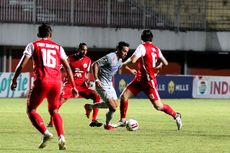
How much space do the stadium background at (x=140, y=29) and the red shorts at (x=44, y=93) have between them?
26451mm

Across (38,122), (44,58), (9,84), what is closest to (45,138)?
(38,122)

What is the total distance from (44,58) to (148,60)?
6.24m

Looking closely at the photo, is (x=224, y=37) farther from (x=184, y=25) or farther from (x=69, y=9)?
(x=69, y=9)

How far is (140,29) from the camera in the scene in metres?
45.1

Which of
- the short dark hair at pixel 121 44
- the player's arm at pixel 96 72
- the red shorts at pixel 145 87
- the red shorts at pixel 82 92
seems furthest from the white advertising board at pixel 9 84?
the short dark hair at pixel 121 44

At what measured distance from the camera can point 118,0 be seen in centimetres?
4534

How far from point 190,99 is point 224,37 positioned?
6.77 meters

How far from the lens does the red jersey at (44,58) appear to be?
1398cm

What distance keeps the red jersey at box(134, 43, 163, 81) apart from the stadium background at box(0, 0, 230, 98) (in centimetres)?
2046

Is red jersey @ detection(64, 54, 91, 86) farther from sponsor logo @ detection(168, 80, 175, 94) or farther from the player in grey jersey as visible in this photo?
sponsor logo @ detection(168, 80, 175, 94)

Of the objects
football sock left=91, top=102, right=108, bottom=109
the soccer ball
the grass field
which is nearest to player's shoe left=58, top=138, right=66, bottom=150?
the grass field

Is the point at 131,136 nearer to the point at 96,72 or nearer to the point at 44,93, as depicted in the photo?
the point at 96,72

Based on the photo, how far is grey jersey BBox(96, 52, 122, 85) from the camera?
1909cm

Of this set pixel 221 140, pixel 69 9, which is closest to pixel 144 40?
pixel 221 140
